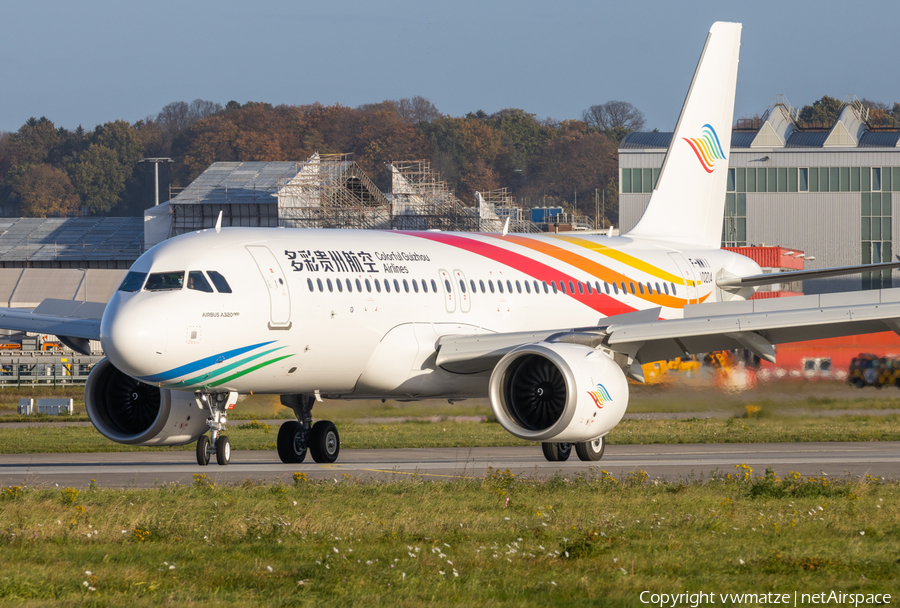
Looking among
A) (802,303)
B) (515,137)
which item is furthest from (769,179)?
(515,137)

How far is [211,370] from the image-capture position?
20.0 m

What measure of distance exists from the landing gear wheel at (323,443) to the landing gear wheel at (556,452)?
4.31 metres

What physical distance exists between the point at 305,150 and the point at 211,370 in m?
149

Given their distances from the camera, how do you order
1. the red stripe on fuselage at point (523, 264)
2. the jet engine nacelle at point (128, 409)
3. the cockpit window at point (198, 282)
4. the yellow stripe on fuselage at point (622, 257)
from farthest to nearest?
the yellow stripe on fuselage at point (622, 257) < the red stripe on fuselage at point (523, 264) < the jet engine nacelle at point (128, 409) < the cockpit window at point (198, 282)

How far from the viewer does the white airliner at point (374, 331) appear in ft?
65.9

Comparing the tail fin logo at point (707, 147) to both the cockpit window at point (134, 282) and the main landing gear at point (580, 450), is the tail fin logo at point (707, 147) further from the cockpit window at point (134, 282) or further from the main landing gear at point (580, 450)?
the cockpit window at point (134, 282)

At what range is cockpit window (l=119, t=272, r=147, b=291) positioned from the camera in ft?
65.7

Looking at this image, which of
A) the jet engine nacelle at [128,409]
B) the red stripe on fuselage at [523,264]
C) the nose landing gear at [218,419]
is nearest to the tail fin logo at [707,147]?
the red stripe on fuselage at [523,264]

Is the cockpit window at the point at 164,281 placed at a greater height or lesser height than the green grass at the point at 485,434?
greater

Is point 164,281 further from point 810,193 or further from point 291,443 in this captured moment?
point 810,193

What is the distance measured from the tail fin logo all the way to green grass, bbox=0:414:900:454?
7568mm

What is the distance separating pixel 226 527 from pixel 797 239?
7462 cm

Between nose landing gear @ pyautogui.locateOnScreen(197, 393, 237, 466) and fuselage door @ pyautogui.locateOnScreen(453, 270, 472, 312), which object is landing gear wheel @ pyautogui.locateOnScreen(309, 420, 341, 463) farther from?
fuselage door @ pyautogui.locateOnScreen(453, 270, 472, 312)

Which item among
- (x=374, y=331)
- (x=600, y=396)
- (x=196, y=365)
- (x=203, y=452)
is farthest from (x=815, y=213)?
(x=196, y=365)
